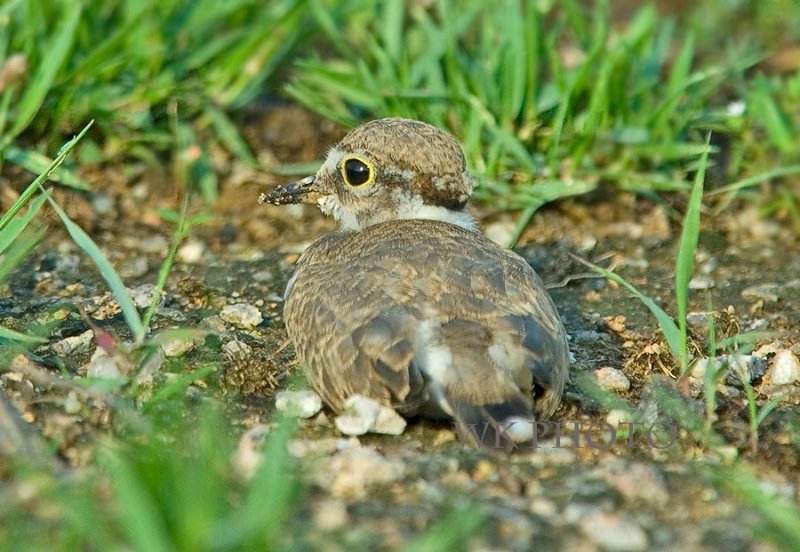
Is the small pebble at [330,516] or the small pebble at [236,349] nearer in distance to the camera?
the small pebble at [330,516]

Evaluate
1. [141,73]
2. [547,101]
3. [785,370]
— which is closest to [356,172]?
[547,101]

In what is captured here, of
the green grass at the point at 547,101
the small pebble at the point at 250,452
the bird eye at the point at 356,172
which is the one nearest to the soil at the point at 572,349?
the small pebble at the point at 250,452

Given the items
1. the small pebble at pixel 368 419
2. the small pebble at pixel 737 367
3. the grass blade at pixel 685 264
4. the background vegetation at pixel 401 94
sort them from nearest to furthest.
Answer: the small pebble at pixel 368 419 < the grass blade at pixel 685 264 < the small pebble at pixel 737 367 < the background vegetation at pixel 401 94

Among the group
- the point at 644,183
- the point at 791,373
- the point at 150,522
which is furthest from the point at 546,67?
the point at 150,522

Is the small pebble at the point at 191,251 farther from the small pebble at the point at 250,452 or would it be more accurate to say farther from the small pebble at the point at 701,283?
the small pebble at the point at 701,283

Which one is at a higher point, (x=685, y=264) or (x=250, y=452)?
(x=685, y=264)

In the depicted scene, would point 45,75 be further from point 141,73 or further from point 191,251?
point 191,251
